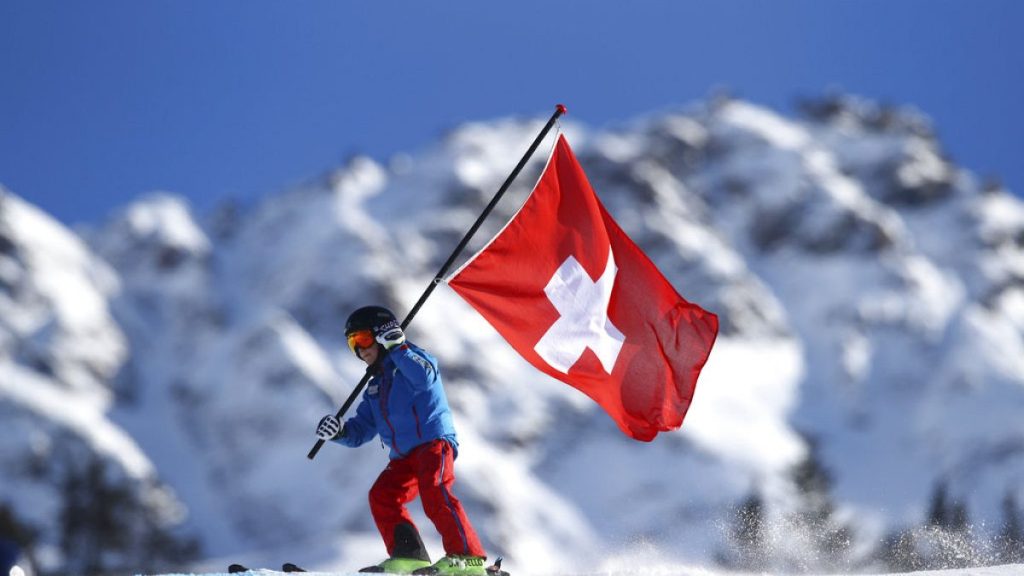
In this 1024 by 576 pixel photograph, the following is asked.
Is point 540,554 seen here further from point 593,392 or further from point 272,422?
point 593,392

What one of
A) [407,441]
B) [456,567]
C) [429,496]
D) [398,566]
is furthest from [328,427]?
[456,567]

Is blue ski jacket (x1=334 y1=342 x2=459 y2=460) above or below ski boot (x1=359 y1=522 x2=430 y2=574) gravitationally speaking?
above

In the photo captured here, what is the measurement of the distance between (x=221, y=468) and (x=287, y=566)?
191670mm

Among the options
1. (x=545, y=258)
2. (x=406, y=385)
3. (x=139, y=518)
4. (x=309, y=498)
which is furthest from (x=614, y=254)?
(x=309, y=498)

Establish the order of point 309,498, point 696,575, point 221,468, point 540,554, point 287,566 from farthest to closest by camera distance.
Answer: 1. point 221,468
2. point 309,498
3. point 540,554
4. point 696,575
5. point 287,566

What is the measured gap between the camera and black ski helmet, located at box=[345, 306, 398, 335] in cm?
883

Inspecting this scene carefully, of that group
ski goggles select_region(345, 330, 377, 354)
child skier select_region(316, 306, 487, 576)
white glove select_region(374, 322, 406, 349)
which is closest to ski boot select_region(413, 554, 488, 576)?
child skier select_region(316, 306, 487, 576)

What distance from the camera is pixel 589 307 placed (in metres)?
10.2

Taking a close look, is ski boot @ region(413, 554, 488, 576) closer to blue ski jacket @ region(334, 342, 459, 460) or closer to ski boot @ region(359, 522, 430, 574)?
ski boot @ region(359, 522, 430, 574)

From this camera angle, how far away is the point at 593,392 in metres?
10.1

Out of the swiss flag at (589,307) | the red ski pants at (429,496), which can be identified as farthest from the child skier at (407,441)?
the swiss flag at (589,307)

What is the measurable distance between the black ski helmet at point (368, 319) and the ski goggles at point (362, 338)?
2cm

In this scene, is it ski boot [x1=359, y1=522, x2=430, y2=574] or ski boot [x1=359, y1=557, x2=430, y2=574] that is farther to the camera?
ski boot [x1=359, y1=522, x2=430, y2=574]

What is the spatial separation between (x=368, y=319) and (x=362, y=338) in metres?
0.13
